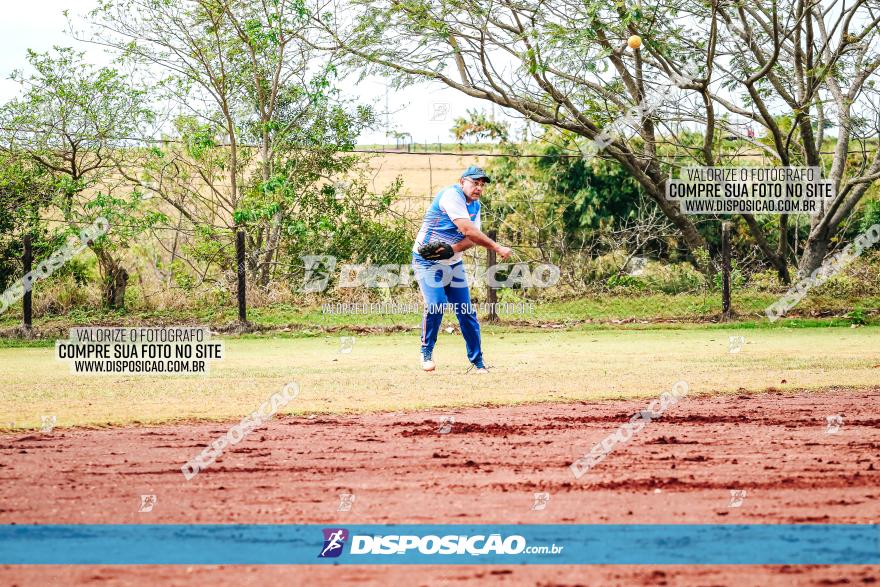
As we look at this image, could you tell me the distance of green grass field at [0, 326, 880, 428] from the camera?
9.90 metres

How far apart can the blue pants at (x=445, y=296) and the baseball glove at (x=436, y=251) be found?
0.11 m

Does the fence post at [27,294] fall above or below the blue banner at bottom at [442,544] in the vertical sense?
above

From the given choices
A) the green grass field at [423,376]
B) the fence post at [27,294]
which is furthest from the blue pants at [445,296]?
the fence post at [27,294]

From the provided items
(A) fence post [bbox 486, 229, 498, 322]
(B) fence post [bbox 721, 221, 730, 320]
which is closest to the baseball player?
(A) fence post [bbox 486, 229, 498, 322]

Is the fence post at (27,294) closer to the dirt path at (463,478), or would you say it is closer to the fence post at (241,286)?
the fence post at (241,286)

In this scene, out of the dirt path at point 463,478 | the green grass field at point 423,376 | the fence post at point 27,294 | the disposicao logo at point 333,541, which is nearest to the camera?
the dirt path at point 463,478

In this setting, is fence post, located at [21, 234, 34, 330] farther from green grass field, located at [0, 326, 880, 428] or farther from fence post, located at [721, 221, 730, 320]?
fence post, located at [721, 221, 730, 320]

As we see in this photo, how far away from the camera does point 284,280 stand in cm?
2088

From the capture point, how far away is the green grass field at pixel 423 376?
990 cm

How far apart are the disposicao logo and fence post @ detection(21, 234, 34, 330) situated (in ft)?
48.6

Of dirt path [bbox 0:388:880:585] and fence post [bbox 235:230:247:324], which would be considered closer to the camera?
dirt path [bbox 0:388:880:585]

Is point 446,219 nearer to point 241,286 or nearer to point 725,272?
point 241,286

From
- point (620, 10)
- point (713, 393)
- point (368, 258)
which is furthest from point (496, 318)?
point (713, 393)

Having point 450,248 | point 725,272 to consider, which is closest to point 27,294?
point 450,248
